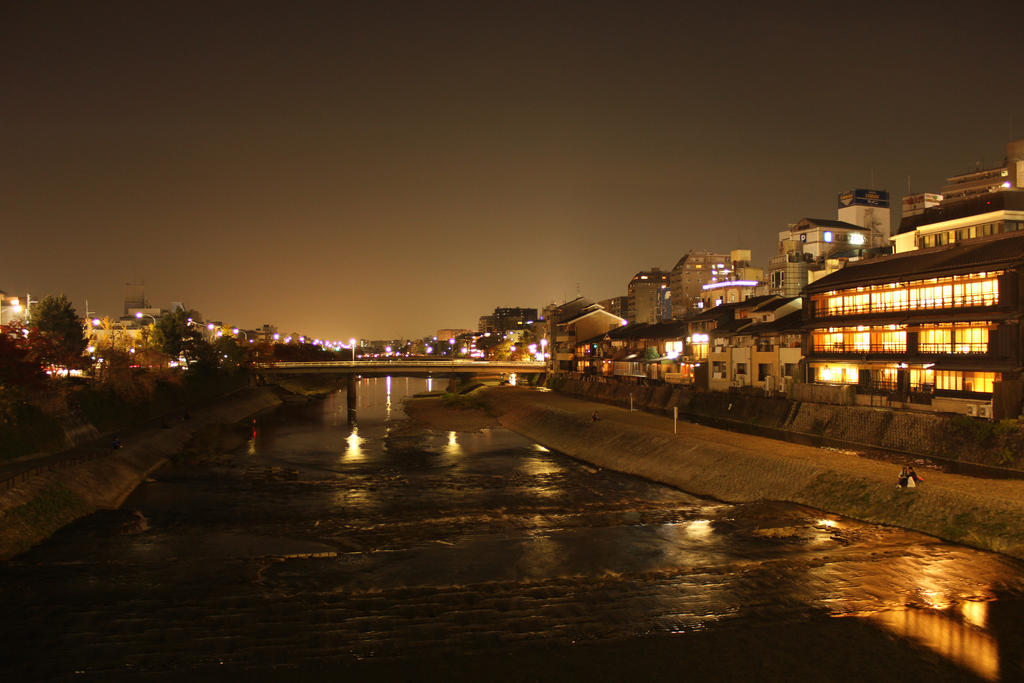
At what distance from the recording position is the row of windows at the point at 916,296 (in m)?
→ 33.1

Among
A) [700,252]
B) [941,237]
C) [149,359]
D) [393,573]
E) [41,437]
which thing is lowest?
[393,573]

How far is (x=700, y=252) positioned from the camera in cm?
11606

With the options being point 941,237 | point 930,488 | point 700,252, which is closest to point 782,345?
point 941,237

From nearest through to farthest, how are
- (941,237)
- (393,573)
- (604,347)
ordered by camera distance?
(393,573)
(941,237)
(604,347)

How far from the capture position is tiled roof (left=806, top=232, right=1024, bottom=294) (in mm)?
32125

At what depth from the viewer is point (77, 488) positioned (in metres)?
25.4

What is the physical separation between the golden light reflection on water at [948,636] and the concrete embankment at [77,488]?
23524mm

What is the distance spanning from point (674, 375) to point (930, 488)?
128ft

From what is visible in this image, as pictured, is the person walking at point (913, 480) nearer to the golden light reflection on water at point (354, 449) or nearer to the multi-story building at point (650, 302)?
the golden light reflection on water at point (354, 449)

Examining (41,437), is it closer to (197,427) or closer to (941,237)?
(197,427)

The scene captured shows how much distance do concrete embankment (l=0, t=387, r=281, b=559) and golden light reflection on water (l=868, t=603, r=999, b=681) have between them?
23.5 m

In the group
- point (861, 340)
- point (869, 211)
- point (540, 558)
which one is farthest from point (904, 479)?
point (869, 211)

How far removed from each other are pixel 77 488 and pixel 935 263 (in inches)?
1671

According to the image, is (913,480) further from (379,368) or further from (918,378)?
(379,368)
